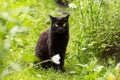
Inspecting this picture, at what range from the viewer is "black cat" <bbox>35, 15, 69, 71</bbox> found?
612 centimetres

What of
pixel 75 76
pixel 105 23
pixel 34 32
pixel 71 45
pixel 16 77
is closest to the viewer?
pixel 16 77

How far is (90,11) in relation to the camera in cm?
658

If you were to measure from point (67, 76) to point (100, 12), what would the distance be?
1.23 metres

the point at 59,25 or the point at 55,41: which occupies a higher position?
the point at 59,25

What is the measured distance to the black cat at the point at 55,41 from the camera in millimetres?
6117

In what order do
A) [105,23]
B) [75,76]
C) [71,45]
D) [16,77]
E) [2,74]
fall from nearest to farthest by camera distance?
[2,74]
[16,77]
[75,76]
[105,23]
[71,45]

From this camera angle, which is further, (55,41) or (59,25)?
(55,41)

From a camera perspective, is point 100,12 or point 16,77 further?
point 100,12

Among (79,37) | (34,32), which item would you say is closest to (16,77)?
(79,37)

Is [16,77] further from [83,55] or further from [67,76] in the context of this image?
[83,55]

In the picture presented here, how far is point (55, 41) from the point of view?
20.7 feet

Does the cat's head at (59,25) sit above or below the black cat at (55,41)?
above

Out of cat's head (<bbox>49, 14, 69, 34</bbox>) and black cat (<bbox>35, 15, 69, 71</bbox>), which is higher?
cat's head (<bbox>49, 14, 69, 34</bbox>)

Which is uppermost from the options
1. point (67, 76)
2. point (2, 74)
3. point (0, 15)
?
point (0, 15)
